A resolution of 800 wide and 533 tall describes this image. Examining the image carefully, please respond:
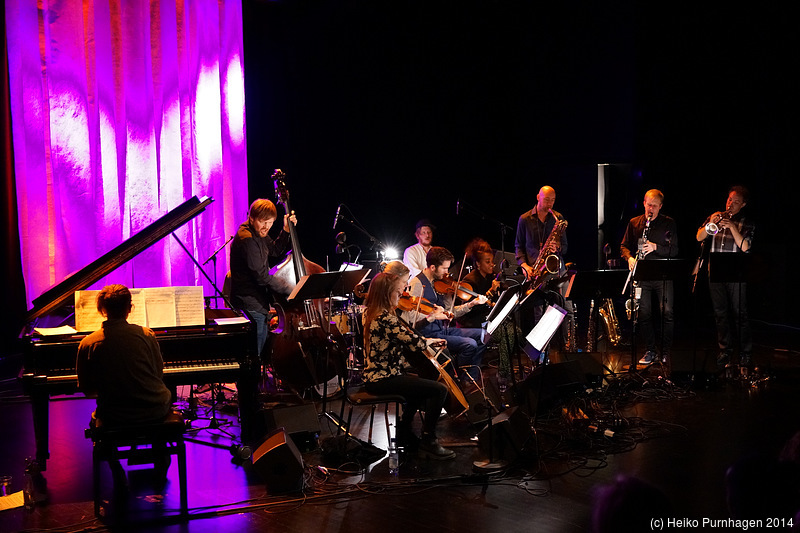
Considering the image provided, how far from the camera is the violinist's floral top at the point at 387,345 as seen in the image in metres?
5.18

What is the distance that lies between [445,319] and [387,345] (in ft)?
5.13

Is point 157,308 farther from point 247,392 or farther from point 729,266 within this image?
point 729,266

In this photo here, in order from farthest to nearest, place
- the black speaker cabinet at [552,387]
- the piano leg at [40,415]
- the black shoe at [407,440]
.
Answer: the black speaker cabinet at [552,387] < the black shoe at [407,440] < the piano leg at [40,415]

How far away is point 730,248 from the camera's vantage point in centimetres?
761

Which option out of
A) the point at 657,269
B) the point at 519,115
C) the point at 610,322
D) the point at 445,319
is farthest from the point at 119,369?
the point at 519,115

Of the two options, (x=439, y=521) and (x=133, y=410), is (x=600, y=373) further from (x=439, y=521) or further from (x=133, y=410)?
(x=133, y=410)

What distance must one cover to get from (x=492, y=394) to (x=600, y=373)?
3.08 feet

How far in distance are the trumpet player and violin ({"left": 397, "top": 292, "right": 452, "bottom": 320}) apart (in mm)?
2994

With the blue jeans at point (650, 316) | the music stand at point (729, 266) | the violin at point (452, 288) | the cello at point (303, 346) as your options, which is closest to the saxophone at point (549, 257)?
the blue jeans at point (650, 316)

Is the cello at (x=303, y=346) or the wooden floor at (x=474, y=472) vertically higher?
the cello at (x=303, y=346)

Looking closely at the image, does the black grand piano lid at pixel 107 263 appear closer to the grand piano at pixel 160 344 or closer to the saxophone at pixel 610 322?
the grand piano at pixel 160 344

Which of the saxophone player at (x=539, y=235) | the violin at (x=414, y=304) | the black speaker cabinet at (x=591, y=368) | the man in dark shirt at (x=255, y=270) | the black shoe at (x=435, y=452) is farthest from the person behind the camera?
the saxophone player at (x=539, y=235)

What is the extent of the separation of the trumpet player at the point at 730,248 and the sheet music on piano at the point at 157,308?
16.6 feet

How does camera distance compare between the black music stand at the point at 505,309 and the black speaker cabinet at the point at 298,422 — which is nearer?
the black speaker cabinet at the point at 298,422
